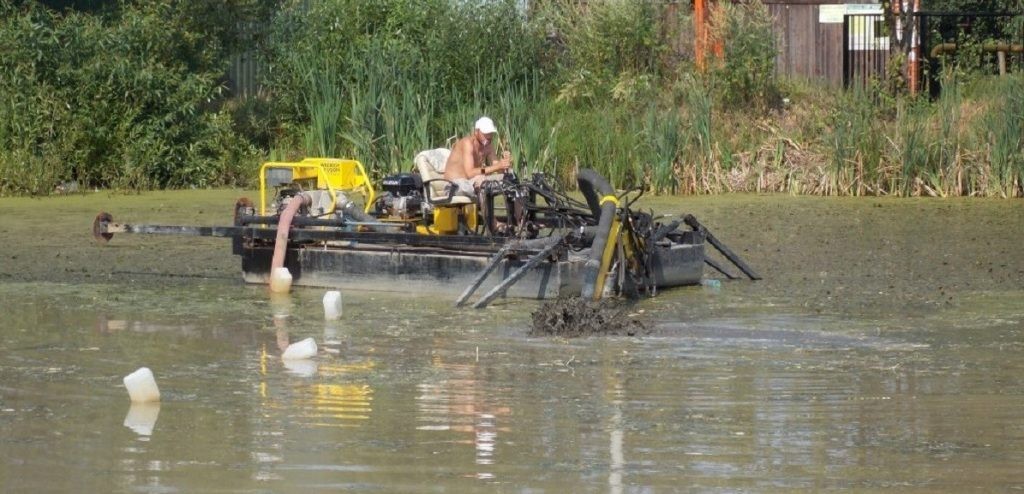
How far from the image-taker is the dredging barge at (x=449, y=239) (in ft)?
42.0

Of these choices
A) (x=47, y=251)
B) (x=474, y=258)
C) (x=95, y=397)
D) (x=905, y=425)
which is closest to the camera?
(x=905, y=425)

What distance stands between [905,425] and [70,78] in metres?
16.5

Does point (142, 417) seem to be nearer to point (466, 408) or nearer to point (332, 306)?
point (466, 408)

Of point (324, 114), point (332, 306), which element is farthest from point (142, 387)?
point (324, 114)

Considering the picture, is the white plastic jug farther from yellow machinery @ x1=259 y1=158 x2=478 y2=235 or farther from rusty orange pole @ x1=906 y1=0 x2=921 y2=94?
rusty orange pole @ x1=906 y1=0 x2=921 y2=94

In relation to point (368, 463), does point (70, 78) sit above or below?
above

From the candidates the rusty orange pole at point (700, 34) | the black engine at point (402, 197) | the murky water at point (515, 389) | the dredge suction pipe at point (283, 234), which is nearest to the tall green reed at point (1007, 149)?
the rusty orange pole at point (700, 34)

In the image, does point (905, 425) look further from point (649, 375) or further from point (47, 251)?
point (47, 251)

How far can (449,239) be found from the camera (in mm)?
13445

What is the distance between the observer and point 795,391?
898 centimetres

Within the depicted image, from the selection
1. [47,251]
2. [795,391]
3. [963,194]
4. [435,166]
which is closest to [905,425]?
[795,391]

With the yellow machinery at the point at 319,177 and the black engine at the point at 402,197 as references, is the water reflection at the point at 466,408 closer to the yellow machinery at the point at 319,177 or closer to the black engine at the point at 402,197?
the black engine at the point at 402,197

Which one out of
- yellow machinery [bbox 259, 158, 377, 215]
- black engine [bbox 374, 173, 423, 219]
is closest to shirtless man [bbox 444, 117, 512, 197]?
black engine [bbox 374, 173, 423, 219]

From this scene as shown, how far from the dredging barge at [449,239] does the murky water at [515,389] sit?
0.31m
